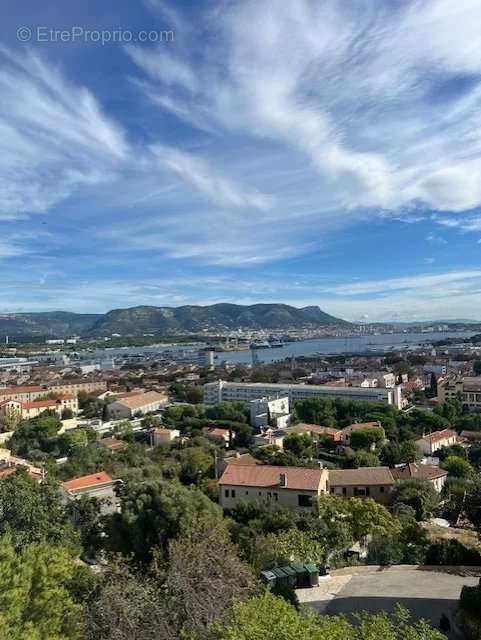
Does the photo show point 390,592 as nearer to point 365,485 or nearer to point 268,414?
point 365,485

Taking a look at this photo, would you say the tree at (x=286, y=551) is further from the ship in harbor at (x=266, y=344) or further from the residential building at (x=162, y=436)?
the ship in harbor at (x=266, y=344)

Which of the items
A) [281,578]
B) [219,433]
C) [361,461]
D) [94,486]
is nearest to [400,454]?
[361,461]

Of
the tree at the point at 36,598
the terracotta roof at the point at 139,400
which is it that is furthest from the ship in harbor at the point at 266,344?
the tree at the point at 36,598

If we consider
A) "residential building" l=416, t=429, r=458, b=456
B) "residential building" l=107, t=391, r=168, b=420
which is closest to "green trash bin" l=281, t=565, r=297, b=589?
"residential building" l=416, t=429, r=458, b=456

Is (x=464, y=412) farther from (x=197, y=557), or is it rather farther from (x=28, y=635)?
(x=28, y=635)

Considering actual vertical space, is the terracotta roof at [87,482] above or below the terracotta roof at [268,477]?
below
